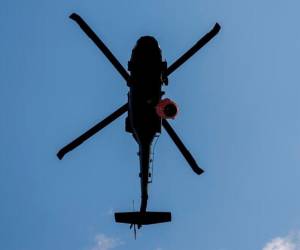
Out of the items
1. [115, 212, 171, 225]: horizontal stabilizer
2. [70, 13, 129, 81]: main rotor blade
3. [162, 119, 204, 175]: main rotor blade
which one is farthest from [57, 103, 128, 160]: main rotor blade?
[115, 212, 171, 225]: horizontal stabilizer

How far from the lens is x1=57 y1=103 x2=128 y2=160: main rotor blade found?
13.3 metres

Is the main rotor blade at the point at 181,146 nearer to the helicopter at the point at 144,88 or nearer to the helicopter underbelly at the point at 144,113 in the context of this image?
the helicopter at the point at 144,88

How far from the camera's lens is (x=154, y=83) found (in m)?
12.6

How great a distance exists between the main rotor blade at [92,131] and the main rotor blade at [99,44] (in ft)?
3.77

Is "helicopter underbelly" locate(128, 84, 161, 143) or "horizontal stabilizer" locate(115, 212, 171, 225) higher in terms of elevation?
"helicopter underbelly" locate(128, 84, 161, 143)

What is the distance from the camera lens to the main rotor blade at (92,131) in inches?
523

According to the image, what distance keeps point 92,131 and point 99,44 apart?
8.70 feet

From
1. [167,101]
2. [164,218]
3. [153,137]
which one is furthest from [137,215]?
[167,101]

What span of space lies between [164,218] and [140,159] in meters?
2.85

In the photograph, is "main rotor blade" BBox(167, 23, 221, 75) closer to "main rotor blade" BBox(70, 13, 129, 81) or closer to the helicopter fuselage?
the helicopter fuselage

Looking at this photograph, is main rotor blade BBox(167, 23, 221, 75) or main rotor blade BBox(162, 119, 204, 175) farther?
main rotor blade BBox(162, 119, 204, 175)

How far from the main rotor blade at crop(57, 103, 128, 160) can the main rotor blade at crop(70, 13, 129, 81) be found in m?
1.15

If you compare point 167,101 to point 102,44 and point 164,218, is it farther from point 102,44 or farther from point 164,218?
point 164,218

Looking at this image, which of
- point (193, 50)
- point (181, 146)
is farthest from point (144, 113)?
point (193, 50)
